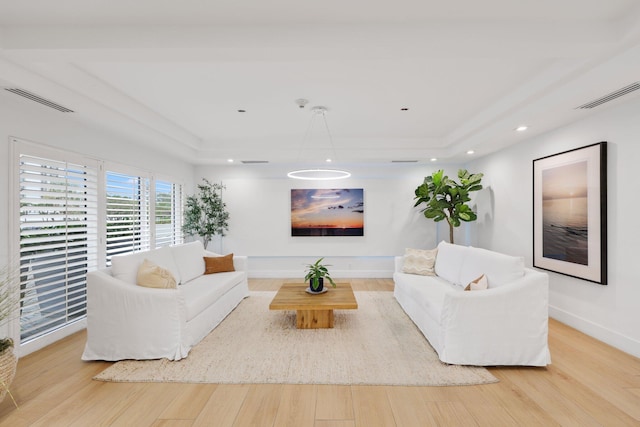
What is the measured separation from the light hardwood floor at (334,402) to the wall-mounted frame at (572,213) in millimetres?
1125

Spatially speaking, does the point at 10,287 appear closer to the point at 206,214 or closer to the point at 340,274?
the point at 206,214

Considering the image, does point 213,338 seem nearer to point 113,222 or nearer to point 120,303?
point 120,303

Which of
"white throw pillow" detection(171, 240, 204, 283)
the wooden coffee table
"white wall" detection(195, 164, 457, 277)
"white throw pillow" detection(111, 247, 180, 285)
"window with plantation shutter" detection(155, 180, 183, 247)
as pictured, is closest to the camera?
"white throw pillow" detection(111, 247, 180, 285)

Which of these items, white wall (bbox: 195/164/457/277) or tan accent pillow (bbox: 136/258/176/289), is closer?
tan accent pillow (bbox: 136/258/176/289)

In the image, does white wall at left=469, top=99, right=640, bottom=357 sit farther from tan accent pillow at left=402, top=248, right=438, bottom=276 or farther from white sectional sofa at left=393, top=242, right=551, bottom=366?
tan accent pillow at left=402, top=248, right=438, bottom=276

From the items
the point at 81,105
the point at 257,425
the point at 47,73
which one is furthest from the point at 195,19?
the point at 257,425

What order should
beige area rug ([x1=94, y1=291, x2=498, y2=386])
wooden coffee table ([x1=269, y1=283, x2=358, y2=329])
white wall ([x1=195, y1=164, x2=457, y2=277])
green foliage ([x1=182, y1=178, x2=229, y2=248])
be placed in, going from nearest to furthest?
beige area rug ([x1=94, y1=291, x2=498, y2=386]) → wooden coffee table ([x1=269, y1=283, x2=358, y2=329]) → green foliage ([x1=182, y1=178, x2=229, y2=248]) → white wall ([x1=195, y1=164, x2=457, y2=277])

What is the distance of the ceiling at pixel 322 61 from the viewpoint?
2.09m

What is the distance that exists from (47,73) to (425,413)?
12.9 ft

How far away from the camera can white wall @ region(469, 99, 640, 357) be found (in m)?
3.02

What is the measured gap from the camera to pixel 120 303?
2891 mm

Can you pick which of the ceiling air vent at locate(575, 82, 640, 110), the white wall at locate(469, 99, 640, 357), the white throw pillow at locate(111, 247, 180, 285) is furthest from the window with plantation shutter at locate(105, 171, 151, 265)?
the white wall at locate(469, 99, 640, 357)

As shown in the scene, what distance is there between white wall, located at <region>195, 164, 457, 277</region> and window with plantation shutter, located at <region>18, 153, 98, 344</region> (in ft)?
9.45

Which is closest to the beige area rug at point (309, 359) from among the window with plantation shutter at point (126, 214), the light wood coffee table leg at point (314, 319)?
the light wood coffee table leg at point (314, 319)
